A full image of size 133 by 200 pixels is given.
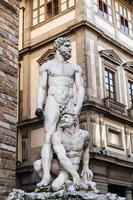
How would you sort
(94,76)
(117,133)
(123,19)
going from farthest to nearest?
(123,19), (117,133), (94,76)

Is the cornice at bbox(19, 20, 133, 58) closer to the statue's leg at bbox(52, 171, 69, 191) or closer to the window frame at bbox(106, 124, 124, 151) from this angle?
the window frame at bbox(106, 124, 124, 151)

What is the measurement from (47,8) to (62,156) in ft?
53.6

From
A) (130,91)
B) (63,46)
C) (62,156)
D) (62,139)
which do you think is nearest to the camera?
(62,156)

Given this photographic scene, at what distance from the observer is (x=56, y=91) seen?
5.99m

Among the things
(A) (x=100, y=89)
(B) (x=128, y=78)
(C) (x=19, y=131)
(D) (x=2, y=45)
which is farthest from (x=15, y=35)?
(B) (x=128, y=78)

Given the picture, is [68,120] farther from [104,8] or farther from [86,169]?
[104,8]

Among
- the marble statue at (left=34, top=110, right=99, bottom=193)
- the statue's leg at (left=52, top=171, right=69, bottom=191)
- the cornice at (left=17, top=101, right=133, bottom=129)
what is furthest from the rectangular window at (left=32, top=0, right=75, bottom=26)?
the statue's leg at (left=52, top=171, right=69, bottom=191)

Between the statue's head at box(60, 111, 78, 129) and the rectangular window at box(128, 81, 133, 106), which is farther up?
the rectangular window at box(128, 81, 133, 106)

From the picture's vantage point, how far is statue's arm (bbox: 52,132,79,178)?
542 centimetres

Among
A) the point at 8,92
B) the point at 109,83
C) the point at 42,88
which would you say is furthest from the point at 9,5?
the point at 109,83

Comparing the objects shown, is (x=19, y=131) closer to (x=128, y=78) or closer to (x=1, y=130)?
(x=128, y=78)

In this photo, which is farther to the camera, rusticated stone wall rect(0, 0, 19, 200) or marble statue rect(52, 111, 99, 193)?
rusticated stone wall rect(0, 0, 19, 200)

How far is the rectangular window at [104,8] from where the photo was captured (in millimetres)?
19781

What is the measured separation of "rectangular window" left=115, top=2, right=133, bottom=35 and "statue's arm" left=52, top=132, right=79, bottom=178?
16450mm
